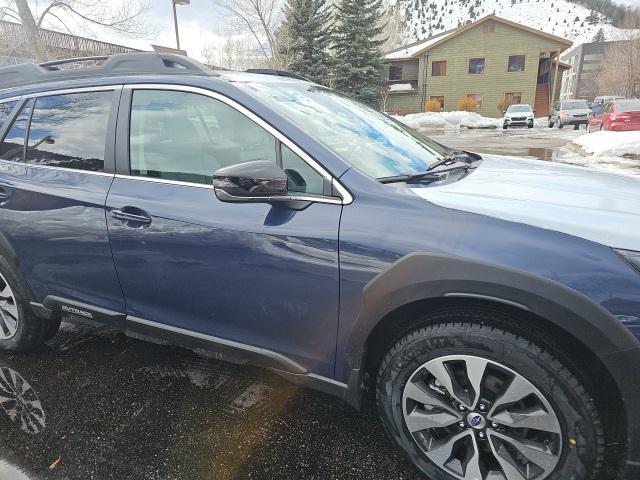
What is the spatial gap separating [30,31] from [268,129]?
1675 centimetres

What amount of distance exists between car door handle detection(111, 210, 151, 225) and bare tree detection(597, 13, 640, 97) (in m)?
53.5

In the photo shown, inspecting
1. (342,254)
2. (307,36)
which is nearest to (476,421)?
(342,254)

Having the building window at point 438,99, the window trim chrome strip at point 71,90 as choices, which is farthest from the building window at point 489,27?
the window trim chrome strip at point 71,90

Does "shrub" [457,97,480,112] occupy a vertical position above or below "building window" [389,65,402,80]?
below

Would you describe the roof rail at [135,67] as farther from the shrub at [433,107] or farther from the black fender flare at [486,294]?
the shrub at [433,107]

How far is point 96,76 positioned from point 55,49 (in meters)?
16.9

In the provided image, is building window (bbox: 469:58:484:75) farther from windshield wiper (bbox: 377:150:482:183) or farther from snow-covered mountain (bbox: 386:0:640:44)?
snow-covered mountain (bbox: 386:0:640:44)

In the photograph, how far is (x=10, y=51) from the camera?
15531mm

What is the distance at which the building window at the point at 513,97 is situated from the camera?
3709 centimetres

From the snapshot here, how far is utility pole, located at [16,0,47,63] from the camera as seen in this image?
47.9 feet

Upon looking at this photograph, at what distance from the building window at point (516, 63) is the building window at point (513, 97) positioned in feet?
6.01

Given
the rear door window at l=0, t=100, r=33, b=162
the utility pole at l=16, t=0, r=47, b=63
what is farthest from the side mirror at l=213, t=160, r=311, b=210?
the utility pole at l=16, t=0, r=47, b=63

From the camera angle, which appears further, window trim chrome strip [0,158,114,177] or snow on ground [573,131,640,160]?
snow on ground [573,131,640,160]

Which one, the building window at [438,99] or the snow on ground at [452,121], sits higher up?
the building window at [438,99]
